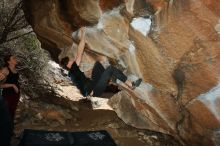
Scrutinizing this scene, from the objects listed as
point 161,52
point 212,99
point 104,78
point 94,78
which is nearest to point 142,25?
point 161,52

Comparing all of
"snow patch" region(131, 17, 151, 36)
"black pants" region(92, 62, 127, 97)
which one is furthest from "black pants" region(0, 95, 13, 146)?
"snow patch" region(131, 17, 151, 36)

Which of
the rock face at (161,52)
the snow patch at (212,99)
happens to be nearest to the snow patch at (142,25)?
the rock face at (161,52)

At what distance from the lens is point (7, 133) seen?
5766 mm

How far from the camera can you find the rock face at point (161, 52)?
6156mm

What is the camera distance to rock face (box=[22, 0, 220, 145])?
616 centimetres

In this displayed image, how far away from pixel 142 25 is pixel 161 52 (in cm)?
64

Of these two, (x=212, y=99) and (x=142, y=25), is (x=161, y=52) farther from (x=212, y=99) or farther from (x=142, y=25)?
(x=212, y=99)

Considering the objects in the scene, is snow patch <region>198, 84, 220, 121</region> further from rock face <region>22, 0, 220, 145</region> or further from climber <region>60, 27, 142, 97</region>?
climber <region>60, 27, 142, 97</region>

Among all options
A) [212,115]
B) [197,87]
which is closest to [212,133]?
[212,115]

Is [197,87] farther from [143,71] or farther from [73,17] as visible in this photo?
[73,17]

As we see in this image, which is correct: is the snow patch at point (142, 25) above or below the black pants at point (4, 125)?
above

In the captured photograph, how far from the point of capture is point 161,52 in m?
6.85

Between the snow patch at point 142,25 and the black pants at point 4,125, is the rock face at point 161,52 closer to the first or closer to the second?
the snow patch at point 142,25

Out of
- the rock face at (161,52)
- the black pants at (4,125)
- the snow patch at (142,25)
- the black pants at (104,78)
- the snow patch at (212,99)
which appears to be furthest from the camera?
the black pants at (104,78)
